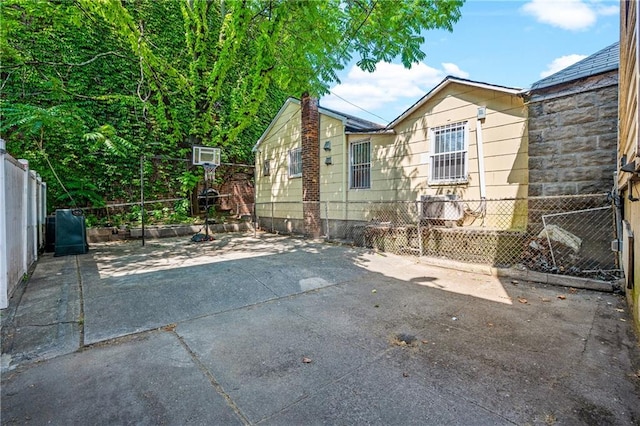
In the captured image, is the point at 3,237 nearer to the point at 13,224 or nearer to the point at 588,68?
the point at 13,224

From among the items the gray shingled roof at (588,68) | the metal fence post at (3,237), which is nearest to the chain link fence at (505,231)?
the gray shingled roof at (588,68)

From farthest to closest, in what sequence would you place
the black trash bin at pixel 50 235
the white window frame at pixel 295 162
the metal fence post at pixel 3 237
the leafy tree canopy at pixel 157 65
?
1. the white window frame at pixel 295 162
2. the leafy tree canopy at pixel 157 65
3. the black trash bin at pixel 50 235
4. the metal fence post at pixel 3 237

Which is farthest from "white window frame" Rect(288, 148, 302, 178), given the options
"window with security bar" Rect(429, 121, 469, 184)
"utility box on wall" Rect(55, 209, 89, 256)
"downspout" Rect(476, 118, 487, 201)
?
"utility box on wall" Rect(55, 209, 89, 256)

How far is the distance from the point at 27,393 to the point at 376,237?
6.44 meters

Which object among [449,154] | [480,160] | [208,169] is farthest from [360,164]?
[208,169]

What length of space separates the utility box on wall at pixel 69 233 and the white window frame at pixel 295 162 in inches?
248

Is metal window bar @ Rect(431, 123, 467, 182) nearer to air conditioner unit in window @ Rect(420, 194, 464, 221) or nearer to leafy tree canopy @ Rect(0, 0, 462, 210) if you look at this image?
air conditioner unit in window @ Rect(420, 194, 464, 221)

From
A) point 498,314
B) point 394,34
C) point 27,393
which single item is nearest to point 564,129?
point 498,314

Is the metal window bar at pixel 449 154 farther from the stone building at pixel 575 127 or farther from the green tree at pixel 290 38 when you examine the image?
the green tree at pixel 290 38

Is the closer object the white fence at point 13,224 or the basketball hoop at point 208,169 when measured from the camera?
the white fence at point 13,224

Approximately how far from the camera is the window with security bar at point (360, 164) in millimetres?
8758

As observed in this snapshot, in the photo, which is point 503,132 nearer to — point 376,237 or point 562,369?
point 376,237

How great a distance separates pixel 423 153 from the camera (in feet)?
24.3

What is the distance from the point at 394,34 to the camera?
25.0 feet
